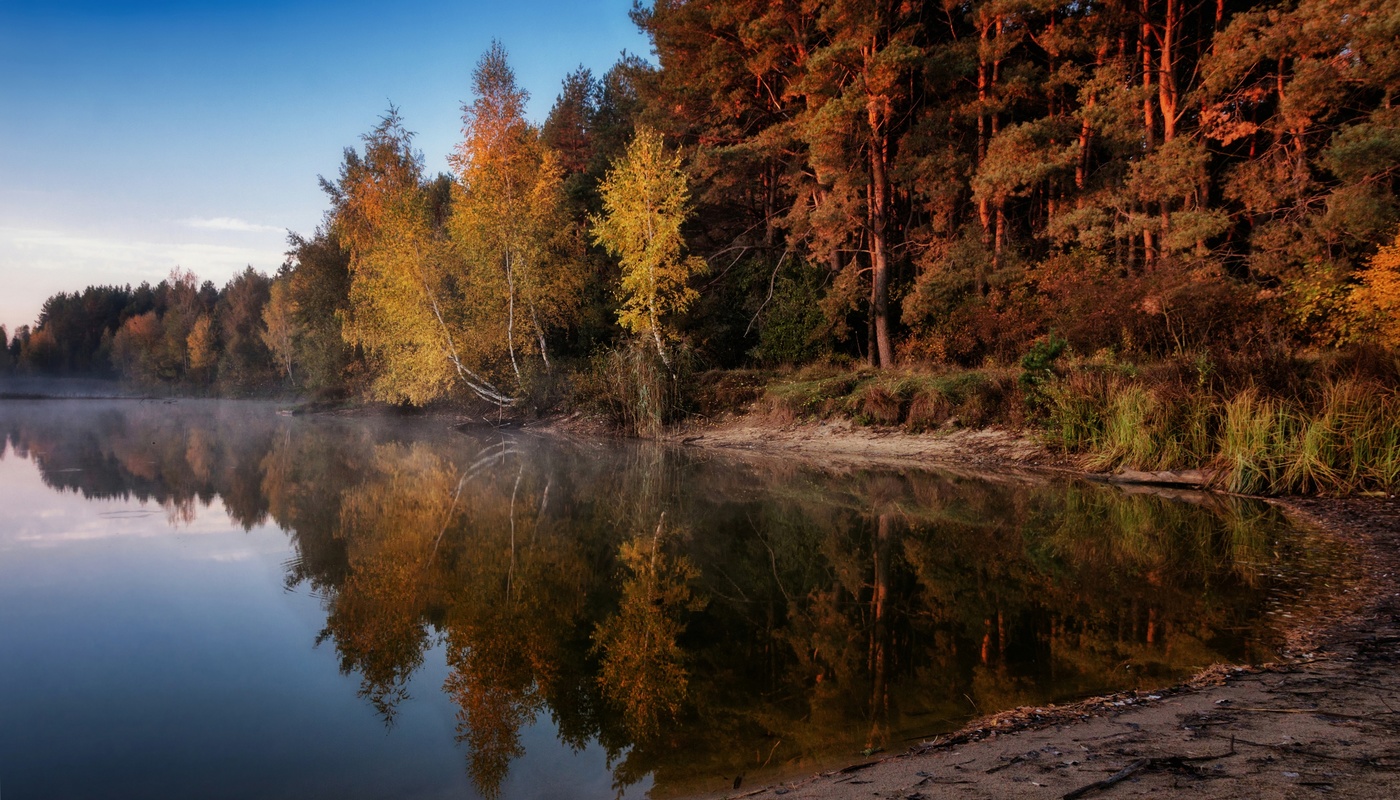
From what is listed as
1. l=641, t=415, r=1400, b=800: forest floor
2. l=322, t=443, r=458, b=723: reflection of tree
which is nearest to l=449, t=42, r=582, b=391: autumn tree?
l=322, t=443, r=458, b=723: reflection of tree

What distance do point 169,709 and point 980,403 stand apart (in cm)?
1605

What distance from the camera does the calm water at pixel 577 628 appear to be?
4.23m

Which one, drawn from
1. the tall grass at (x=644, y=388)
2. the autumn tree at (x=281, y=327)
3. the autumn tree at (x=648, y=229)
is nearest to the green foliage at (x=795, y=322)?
the autumn tree at (x=648, y=229)

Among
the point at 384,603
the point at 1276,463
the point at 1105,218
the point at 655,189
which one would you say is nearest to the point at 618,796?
the point at 384,603

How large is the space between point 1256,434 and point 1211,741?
10.4 meters

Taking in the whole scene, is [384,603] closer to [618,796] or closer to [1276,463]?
[618,796]

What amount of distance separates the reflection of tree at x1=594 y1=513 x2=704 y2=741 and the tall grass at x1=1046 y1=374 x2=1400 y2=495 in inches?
372

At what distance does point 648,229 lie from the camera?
24781 mm

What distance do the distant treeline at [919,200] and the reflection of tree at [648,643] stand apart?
12869 millimetres

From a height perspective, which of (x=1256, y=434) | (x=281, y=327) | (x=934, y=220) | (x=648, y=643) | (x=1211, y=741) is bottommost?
(x=648, y=643)

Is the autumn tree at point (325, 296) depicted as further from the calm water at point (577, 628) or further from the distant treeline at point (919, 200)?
the calm water at point (577, 628)

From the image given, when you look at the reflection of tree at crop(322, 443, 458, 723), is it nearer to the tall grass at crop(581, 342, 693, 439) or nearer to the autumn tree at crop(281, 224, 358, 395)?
the tall grass at crop(581, 342, 693, 439)

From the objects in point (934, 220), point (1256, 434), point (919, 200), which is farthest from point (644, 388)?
point (1256, 434)

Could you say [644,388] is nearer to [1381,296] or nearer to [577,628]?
[577,628]
